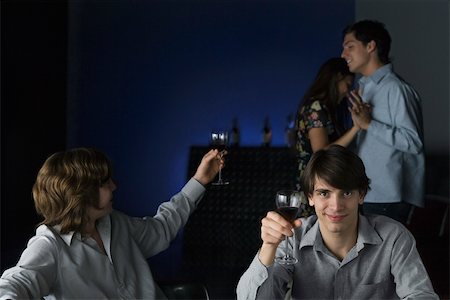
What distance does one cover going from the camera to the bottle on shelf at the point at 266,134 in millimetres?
4316

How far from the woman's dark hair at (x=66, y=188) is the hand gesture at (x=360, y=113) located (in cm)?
110

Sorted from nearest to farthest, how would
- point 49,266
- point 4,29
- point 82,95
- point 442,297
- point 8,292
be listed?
point 8,292
point 49,266
point 4,29
point 442,297
point 82,95

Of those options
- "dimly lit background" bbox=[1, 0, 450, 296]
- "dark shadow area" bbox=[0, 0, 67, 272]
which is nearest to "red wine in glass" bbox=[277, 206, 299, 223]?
"dark shadow area" bbox=[0, 0, 67, 272]

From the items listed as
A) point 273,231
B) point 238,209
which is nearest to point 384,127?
point 273,231

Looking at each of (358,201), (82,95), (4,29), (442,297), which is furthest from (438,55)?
(358,201)

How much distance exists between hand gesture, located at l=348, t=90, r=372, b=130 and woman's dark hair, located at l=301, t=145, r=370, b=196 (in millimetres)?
798

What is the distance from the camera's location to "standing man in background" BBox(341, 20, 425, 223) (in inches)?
92.7

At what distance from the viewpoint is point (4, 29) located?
129 inches

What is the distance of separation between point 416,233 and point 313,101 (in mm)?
2564

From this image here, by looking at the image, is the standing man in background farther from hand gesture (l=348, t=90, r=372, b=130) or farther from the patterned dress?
the patterned dress

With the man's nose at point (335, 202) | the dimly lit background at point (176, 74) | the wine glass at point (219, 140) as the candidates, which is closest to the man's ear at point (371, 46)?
the wine glass at point (219, 140)

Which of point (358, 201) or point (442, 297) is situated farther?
point (442, 297)

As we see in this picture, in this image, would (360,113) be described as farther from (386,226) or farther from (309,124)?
(386,226)

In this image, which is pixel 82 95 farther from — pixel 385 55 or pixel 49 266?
pixel 49 266
